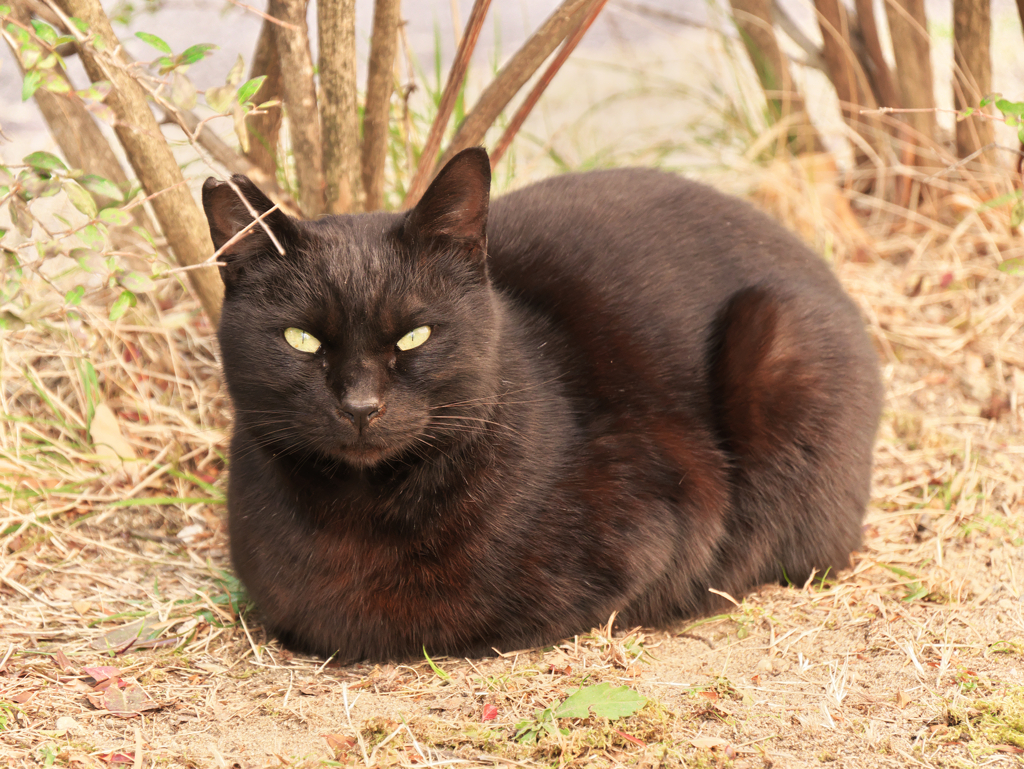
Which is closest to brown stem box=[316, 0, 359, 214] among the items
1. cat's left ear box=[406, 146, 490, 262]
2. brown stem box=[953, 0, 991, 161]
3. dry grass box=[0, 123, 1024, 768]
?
dry grass box=[0, 123, 1024, 768]

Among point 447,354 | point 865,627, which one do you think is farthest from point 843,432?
point 447,354

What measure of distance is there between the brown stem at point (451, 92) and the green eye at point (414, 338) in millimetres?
933

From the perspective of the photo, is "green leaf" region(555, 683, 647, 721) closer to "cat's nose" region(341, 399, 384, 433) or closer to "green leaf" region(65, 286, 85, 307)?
"cat's nose" region(341, 399, 384, 433)

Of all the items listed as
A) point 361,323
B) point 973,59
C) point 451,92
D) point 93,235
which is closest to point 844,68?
point 973,59

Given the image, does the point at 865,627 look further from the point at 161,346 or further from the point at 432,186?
the point at 161,346

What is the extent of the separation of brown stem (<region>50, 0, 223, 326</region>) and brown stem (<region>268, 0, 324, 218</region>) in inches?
12.6

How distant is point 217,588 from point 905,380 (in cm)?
232

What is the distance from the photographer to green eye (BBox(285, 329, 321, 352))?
5.77ft

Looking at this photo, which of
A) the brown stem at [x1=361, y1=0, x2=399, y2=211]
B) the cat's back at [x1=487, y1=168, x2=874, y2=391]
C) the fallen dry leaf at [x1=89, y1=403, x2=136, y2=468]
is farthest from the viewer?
the fallen dry leaf at [x1=89, y1=403, x2=136, y2=468]

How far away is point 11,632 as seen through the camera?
6.57ft

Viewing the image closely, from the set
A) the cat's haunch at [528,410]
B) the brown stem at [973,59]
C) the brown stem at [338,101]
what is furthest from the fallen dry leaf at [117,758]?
the brown stem at [973,59]

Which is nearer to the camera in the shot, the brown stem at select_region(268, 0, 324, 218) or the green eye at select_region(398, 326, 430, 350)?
the green eye at select_region(398, 326, 430, 350)

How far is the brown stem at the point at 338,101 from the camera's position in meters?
2.37

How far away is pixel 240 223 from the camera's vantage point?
1790mm
